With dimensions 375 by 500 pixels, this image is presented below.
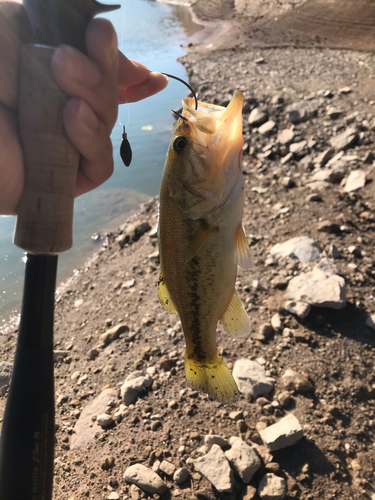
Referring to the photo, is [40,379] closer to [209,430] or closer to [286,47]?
[209,430]

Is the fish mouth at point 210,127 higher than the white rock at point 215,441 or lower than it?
higher

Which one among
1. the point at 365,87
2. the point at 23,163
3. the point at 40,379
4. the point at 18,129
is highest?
the point at 18,129

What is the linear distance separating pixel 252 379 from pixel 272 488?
0.95 m

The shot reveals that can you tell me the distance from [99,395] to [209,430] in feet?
4.11

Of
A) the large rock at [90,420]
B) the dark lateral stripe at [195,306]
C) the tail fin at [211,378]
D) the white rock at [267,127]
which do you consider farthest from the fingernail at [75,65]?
the white rock at [267,127]

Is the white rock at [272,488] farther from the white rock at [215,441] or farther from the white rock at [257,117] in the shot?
the white rock at [257,117]

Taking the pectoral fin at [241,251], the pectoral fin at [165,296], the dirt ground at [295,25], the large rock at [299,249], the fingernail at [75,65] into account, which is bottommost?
the large rock at [299,249]

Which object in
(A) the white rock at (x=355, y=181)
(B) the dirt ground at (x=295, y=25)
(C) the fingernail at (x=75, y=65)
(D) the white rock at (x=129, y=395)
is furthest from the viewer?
(B) the dirt ground at (x=295, y=25)

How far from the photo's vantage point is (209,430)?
350cm

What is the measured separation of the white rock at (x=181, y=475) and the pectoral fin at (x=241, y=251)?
2.11 m

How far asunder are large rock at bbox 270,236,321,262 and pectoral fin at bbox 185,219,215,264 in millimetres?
3253

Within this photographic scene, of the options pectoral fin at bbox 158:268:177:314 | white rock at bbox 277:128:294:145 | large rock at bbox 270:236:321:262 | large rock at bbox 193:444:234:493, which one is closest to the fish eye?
pectoral fin at bbox 158:268:177:314

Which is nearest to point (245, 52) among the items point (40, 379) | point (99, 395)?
point (99, 395)

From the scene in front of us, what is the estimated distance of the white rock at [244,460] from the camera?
10.1ft
